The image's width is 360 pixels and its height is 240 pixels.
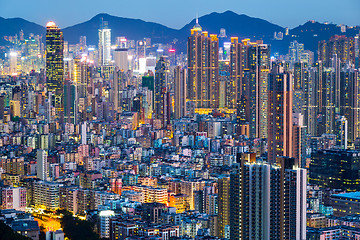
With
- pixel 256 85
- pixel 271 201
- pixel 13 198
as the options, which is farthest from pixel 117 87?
pixel 271 201

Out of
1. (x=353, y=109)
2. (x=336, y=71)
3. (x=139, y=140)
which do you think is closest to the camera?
(x=139, y=140)

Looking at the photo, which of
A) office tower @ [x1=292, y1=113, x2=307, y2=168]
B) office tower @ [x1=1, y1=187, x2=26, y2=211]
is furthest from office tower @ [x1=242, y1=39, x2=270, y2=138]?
office tower @ [x1=1, y1=187, x2=26, y2=211]

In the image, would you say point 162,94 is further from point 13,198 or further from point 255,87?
point 13,198

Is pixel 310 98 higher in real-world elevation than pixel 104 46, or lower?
lower

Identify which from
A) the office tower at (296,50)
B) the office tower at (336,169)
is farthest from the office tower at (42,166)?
the office tower at (296,50)

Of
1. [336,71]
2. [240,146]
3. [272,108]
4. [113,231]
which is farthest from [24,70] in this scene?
[113,231]

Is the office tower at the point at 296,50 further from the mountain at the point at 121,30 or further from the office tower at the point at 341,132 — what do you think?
the office tower at the point at 341,132

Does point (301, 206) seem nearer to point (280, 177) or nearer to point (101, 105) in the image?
point (280, 177)
